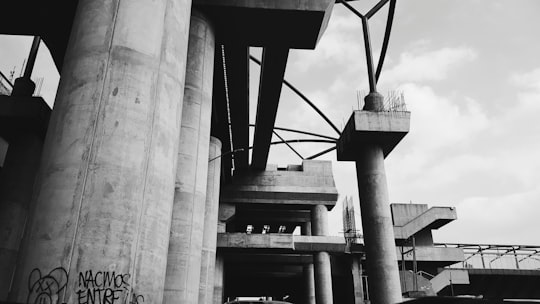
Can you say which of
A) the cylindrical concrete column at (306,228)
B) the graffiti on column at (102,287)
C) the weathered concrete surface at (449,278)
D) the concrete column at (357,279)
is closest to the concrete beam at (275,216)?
the cylindrical concrete column at (306,228)

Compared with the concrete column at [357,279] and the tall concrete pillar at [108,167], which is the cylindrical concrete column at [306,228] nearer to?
the concrete column at [357,279]

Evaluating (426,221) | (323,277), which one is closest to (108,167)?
(323,277)

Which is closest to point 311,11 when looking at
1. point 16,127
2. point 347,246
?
point 16,127

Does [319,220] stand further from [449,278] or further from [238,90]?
[238,90]

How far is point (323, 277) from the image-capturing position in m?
34.5

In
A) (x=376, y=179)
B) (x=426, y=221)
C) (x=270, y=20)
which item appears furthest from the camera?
(x=426, y=221)

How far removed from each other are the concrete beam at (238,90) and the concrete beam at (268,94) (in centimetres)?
84

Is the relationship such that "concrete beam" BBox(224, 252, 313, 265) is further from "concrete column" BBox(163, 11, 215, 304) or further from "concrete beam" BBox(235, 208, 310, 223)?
"concrete column" BBox(163, 11, 215, 304)

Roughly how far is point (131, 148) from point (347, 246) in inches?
1191

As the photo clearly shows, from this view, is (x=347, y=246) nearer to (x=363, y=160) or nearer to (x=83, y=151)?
(x=363, y=160)

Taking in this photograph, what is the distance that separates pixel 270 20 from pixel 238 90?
8274 millimetres

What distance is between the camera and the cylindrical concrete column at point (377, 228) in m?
18.4

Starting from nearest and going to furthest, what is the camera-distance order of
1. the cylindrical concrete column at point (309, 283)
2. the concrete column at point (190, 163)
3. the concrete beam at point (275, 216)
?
1. the concrete column at point (190, 163)
2. the cylindrical concrete column at point (309, 283)
3. the concrete beam at point (275, 216)

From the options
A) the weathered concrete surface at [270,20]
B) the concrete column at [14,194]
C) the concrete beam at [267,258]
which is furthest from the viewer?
the concrete beam at [267,258]
